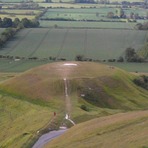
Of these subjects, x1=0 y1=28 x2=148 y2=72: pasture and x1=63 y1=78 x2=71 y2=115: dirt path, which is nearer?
x1=63 y1=78 x2=71 y2=115: dirt path

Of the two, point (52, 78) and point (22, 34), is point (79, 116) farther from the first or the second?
point (22, 34)

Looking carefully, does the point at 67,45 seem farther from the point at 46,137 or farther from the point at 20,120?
the point at 46,137

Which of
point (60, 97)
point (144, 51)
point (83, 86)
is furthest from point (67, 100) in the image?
point (144, 51)

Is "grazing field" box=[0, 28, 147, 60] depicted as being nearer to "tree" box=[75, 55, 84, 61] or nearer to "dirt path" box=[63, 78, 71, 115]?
"tree" box=[75, 55, 84, 61]

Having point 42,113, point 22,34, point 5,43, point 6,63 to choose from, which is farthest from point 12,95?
point 22,34

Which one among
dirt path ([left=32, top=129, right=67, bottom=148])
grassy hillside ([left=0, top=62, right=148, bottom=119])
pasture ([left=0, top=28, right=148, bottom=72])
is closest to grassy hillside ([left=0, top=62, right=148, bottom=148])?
grassy hillside ([left=0, top=62, right=148, bottom=119])

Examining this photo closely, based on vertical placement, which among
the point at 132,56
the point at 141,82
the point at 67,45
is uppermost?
the point at 141,82

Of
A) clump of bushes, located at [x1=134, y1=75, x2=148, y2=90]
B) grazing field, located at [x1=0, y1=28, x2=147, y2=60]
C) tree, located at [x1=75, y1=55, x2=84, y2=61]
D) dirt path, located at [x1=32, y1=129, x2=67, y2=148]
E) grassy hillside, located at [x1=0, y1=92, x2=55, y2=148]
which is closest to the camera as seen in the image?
dirt path, located at [x1=32, y1=129, x2=67, y2=148]
